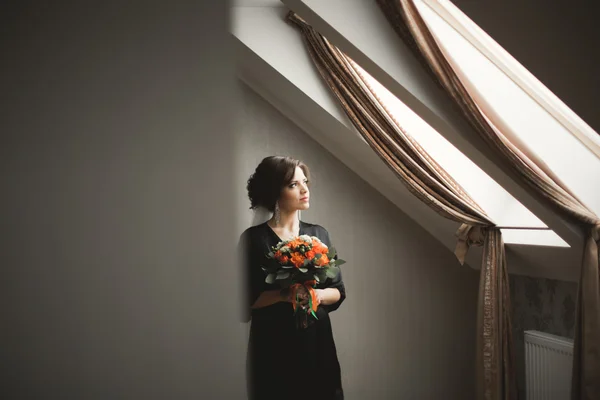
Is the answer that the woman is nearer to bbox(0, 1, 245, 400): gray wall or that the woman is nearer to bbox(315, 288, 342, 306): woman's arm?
bbox(315, 288, 342, 306): woman's arm

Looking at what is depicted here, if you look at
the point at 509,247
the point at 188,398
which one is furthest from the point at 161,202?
the point at 509,247

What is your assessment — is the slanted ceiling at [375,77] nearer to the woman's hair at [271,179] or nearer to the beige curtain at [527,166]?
the beige curtain at [527,166]

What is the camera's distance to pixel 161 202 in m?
2.47

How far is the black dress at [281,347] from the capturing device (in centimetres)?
284

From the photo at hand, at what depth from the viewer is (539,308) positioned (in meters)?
3.43

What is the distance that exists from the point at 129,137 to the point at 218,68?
520 millimetres

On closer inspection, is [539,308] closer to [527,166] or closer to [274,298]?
[527,166]

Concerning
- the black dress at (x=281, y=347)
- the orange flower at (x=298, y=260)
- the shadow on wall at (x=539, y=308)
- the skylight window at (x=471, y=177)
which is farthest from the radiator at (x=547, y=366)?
the orange flower at (x=298, y=260)

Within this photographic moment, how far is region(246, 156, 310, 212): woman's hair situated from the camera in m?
2.94

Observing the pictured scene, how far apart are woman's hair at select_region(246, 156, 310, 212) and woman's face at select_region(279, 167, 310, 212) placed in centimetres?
2

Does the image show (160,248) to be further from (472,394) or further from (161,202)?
(472,394)

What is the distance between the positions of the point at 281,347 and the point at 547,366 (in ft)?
5.00

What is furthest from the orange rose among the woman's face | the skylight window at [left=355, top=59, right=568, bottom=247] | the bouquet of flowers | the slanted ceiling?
the skylight window at [left=355, top=59, right=568, bottom=247]

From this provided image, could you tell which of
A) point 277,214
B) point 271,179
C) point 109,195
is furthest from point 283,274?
point 109,195
